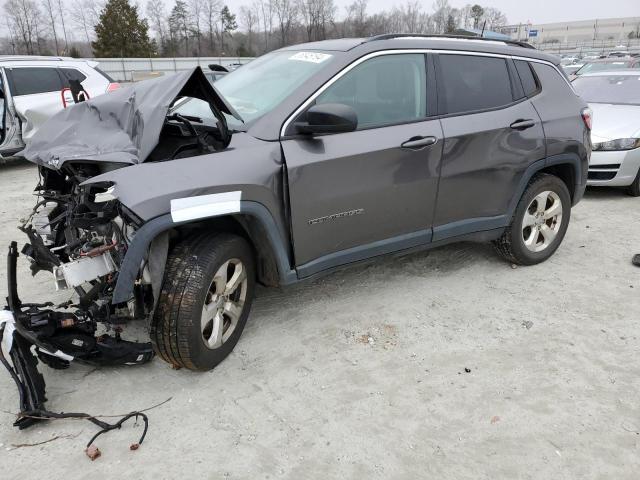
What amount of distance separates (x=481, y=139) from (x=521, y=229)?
966 mm

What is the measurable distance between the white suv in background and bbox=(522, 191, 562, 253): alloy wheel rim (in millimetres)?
6757

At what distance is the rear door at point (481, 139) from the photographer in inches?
142

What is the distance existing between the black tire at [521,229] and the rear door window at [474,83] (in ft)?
2.51

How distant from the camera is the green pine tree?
151 feet

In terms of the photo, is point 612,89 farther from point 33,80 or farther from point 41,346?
point 33,80

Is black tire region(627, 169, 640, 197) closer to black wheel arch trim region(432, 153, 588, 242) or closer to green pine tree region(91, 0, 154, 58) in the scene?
black wheel arch trim region(432, 153, 588, 242)

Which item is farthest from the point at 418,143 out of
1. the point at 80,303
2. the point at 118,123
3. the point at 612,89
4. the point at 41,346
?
the point at 612,89

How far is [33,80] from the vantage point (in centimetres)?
848

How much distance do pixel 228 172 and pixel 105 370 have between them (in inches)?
55.4

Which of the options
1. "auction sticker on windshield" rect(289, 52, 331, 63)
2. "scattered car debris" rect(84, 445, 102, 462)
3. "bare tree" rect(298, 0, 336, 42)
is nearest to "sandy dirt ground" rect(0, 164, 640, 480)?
"scattered car debris" rect(84, 445, 102, 462)

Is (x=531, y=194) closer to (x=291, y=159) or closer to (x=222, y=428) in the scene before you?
(x=291, y=159)

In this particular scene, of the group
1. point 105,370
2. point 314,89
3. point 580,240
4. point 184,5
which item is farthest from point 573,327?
point 184,5

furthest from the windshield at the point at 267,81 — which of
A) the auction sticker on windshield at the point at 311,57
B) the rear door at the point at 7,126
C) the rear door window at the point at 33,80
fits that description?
the rear door window at the point at 33,80

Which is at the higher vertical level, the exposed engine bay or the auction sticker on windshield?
the auction sticker on windshield
